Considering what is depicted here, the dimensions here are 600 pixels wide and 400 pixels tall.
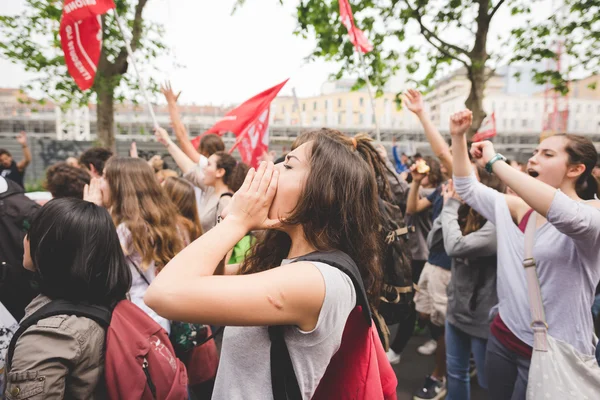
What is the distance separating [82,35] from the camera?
428cm

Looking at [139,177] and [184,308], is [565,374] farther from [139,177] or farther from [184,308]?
[139,177]

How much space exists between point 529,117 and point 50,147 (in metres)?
70.1

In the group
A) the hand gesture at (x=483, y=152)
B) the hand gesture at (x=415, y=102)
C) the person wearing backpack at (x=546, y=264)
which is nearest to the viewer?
the person wearing backpack at (x=546, y=264)

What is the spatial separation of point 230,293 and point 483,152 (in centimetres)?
171

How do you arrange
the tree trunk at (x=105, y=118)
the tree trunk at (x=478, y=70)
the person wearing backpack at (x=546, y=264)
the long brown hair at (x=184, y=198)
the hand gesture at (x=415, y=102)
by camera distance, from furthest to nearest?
the tree trunk at (x=105, y=118) → the tree trunk at (x=478, y=70) → the long brown hair at (x=184, y=198) → the hand gesture at (x=415, y=102) → the person wearing backpack at (x=546, y=264)

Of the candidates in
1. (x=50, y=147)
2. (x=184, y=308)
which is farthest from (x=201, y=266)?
(x=50, y=147)

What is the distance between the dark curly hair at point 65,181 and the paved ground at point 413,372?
3218 millimetres

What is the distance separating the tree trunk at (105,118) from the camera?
9201 mm

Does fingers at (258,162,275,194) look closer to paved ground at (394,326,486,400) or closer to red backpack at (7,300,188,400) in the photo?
red backpack at (7,300,188,400)

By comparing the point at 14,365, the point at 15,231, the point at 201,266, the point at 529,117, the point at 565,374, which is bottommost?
the point at 565,374

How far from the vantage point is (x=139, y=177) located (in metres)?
2.78

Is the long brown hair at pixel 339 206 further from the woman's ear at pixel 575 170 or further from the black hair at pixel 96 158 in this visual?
the black hair at pixel 96 158

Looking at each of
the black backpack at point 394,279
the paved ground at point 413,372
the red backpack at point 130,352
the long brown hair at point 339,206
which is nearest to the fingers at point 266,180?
the long brown hair at point 339,206

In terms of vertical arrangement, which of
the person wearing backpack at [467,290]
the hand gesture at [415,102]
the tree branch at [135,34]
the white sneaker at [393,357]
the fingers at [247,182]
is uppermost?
the tree branch at [135,34]
